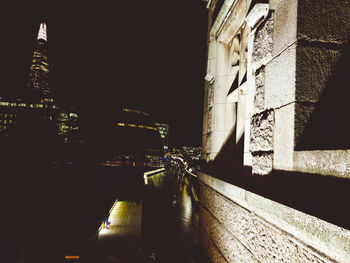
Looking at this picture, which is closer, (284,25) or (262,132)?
(284,25)

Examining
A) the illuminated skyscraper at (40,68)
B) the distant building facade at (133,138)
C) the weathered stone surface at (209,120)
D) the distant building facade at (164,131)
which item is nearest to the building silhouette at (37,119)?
the distant building facade at (133,138)

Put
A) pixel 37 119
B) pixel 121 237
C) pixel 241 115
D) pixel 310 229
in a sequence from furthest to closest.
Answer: pixel 37 119, pixel 121 237, pixel 241 115, pixel 310 229

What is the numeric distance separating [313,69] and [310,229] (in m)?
1.45

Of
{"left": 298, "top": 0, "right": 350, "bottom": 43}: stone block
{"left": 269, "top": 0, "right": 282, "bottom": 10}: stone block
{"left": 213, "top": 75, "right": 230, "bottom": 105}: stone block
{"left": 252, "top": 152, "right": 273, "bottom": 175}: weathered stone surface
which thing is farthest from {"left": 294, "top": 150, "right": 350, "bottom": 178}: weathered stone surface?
{"left": 213, "top": 75, "right": 230, "bottom": 105}: stone block

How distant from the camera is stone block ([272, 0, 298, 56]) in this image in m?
2.00

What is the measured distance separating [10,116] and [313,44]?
11199 cm

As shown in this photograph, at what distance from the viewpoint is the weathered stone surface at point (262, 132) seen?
88.4 inches

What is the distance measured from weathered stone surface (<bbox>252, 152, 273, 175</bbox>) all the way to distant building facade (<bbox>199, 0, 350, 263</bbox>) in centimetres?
1

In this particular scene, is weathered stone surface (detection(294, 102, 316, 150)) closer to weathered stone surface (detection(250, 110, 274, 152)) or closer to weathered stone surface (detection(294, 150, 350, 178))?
weathered stone surface (detection(294, 150, 350, 178))

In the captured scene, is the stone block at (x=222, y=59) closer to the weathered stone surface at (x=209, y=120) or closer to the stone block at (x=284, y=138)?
the weathered stone surface at (x=209, y=120)

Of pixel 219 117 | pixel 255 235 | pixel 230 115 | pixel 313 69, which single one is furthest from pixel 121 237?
pixel 313 69

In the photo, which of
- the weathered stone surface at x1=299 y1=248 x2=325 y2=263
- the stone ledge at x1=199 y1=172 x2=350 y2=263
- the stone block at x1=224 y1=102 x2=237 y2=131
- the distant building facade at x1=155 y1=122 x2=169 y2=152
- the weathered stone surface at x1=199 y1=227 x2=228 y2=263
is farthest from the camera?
the distant building facade at x1=155 y1=122 x2=169 y2=152

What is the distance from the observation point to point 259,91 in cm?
254

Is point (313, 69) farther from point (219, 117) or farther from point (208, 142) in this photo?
point (208, 142)
